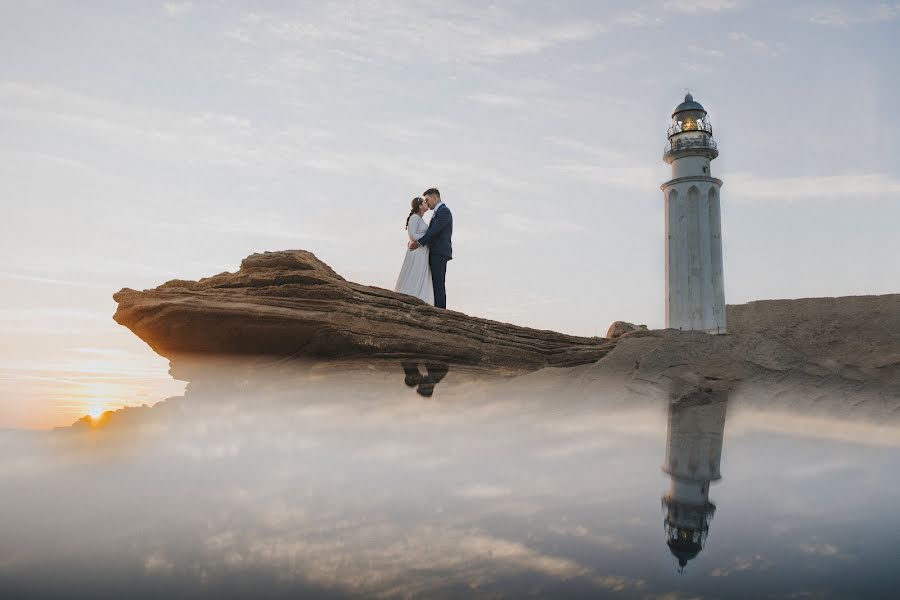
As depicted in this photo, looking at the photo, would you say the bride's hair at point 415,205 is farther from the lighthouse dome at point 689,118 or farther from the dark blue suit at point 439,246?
the lighthouse dome at point 689,118

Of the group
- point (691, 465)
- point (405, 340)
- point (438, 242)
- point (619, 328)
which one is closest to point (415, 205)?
point (438, 242)

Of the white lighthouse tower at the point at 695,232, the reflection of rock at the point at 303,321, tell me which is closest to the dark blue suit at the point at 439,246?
the reflection of rock at the point at 303,321

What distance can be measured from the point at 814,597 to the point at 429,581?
230 cm

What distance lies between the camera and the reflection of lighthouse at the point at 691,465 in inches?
193

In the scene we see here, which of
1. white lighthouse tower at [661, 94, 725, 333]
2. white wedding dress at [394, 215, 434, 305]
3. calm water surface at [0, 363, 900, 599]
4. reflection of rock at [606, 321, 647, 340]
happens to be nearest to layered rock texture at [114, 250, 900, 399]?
calm water surface at [0, 363, 900, 599]

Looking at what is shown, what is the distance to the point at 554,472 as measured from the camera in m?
6.42

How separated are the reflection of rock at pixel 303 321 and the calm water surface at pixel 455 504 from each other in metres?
1.87

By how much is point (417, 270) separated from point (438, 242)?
0.77 m

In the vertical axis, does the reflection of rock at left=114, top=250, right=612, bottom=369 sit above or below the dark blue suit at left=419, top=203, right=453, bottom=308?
below

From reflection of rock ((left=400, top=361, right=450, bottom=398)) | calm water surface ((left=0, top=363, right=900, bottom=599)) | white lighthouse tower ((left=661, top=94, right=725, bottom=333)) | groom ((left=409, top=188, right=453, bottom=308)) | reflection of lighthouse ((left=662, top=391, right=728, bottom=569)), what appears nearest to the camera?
calm water surface ((left=0, top=363, right=900, bottom=599))

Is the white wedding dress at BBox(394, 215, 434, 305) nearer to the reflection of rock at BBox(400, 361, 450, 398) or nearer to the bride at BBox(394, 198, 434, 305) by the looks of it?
the bride at BBox(394, 198, 434, 305)

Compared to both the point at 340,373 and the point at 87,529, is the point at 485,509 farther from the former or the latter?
the point at 340,373

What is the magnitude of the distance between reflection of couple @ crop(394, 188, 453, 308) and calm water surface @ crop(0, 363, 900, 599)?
19.3 feet

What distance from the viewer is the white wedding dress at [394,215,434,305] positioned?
15.1 metres
